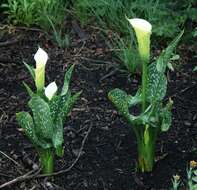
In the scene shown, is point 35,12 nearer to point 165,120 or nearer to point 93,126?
point 93,126

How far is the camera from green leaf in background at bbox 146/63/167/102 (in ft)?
7.69

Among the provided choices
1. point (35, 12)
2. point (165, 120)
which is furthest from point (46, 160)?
point (35, 12)

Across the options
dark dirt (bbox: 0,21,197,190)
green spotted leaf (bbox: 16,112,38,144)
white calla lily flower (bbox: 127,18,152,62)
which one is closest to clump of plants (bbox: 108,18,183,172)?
white calla lily flower (bbox: 127,18,152,62)

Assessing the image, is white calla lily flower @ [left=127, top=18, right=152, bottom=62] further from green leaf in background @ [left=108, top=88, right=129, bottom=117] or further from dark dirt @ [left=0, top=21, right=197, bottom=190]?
dark dirt @ [left=0, top=21, right=197, bottom=190]

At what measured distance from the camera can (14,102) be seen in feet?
10.0

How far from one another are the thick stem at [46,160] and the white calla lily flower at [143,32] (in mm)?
578

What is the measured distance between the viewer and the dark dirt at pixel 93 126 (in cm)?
252

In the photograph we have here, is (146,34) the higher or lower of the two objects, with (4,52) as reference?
higher

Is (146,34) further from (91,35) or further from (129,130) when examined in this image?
(91,35)

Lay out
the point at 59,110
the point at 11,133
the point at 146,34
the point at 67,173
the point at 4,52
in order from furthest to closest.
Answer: the point at 4,52, the point at 11,133, the point at 67,173, the point at 59,110, the point at 146,34

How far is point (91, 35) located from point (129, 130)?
3.46 feet

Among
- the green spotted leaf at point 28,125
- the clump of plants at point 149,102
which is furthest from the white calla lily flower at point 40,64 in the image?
the clump of plants at point 149,102

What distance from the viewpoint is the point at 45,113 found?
2236 mm

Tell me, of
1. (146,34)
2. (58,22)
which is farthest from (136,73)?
(146,34)
